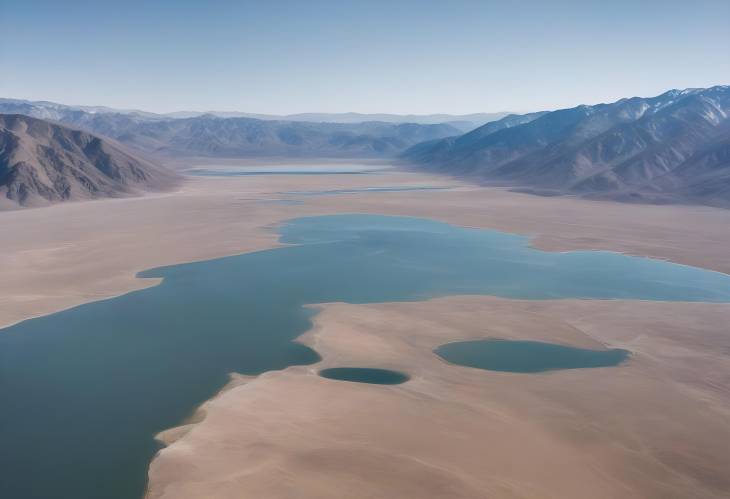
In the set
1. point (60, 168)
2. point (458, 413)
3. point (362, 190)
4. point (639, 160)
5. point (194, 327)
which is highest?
point (639, 160)

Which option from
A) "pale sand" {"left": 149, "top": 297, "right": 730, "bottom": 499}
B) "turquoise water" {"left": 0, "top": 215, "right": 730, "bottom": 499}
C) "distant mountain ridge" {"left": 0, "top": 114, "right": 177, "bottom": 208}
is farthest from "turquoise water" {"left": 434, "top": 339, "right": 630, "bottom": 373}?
"distant mountain ridge" {"left": 0, "top": 114, "right": 177, "bottom": 208}

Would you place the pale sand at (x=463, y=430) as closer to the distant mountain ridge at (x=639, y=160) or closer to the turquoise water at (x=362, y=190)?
the turquoise water at (x=362, y=190)

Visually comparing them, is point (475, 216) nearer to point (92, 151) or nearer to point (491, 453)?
point (491, 453)

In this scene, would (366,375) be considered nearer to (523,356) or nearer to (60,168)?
(523,356)

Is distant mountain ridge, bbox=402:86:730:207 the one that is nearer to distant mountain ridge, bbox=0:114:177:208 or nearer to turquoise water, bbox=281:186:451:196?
turquoise water, bbox=281:186:451:196

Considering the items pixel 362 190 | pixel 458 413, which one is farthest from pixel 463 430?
pixel 362 190

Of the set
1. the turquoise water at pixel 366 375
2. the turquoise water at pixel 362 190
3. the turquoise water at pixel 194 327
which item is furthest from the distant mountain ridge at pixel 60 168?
the turquoise water at pixel 366 375
